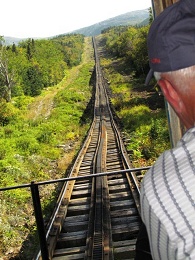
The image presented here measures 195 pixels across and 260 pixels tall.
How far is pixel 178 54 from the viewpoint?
2.90 ft

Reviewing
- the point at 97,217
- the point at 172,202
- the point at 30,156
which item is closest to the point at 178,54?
the point at 172,202

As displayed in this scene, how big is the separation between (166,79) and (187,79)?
0.26 ft

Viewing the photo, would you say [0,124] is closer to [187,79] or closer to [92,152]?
[92,152]

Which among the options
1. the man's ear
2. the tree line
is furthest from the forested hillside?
the man's ear

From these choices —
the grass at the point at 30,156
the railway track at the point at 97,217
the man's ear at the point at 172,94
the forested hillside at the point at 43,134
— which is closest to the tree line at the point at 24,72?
the forested hillside at the point at 43,134

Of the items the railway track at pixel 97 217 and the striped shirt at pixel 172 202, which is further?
the railway track at pixel 97 217

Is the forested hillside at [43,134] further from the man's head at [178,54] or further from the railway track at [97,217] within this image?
the man's head at [178,54]

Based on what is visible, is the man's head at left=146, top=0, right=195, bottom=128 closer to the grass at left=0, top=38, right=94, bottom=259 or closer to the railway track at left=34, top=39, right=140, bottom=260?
the railway track at left=34, top=39, right=140, bottom=260

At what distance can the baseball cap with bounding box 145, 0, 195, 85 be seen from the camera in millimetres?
865

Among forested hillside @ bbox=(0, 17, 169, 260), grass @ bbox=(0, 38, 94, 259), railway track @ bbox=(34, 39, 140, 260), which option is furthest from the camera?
forested hillside @ bbox=(0, 17, 169, 260)

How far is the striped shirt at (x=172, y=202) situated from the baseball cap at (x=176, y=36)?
7.6 inches

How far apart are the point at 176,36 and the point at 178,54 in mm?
45

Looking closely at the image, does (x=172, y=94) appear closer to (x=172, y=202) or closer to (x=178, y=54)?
(x=178, y=54)

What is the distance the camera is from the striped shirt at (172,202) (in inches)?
28.3
